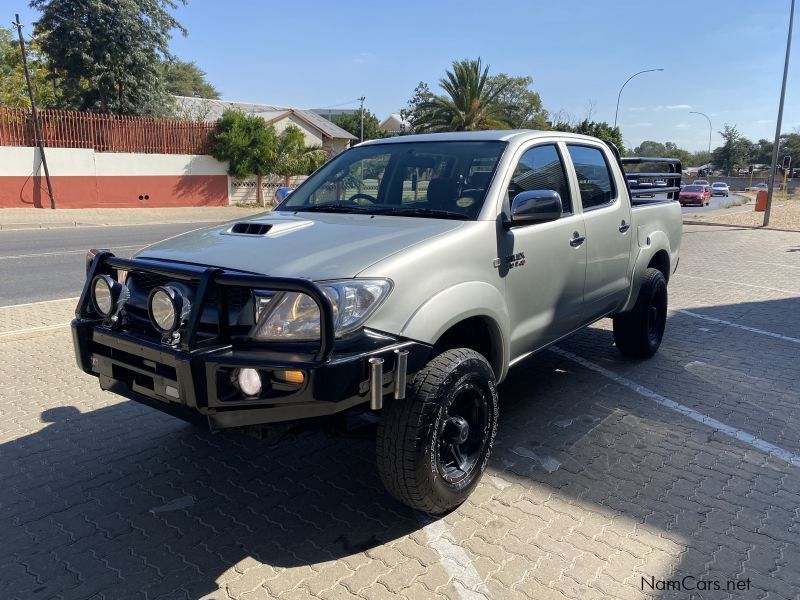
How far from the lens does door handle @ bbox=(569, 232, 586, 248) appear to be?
4.10 m

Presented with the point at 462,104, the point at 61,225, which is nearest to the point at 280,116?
the point at 462,104

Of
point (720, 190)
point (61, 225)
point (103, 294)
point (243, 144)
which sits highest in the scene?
point (243, 144)

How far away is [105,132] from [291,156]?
8628 mm

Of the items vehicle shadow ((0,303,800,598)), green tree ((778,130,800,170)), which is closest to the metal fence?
vehicle shadow ((0,303,800,598))

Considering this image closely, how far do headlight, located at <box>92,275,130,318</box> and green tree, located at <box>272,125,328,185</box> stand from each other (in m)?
26.4

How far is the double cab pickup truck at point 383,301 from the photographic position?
8.30 feet

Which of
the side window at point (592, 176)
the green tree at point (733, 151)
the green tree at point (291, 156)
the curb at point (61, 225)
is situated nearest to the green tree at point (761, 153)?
the green tree at point (733, 151)

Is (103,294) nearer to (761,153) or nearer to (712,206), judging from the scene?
(712,206)

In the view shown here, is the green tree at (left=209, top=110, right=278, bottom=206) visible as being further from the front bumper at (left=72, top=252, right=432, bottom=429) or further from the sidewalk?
the front bumper at (left=72, top=252, right=432, bottom=429)

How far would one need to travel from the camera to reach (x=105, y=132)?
913 inches

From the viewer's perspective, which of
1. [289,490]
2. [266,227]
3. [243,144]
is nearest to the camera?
[266,227]

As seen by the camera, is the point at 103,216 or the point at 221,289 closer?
the point at 221,289

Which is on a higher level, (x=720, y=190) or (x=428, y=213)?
(x=428, y=213)

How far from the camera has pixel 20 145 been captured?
21.4m
